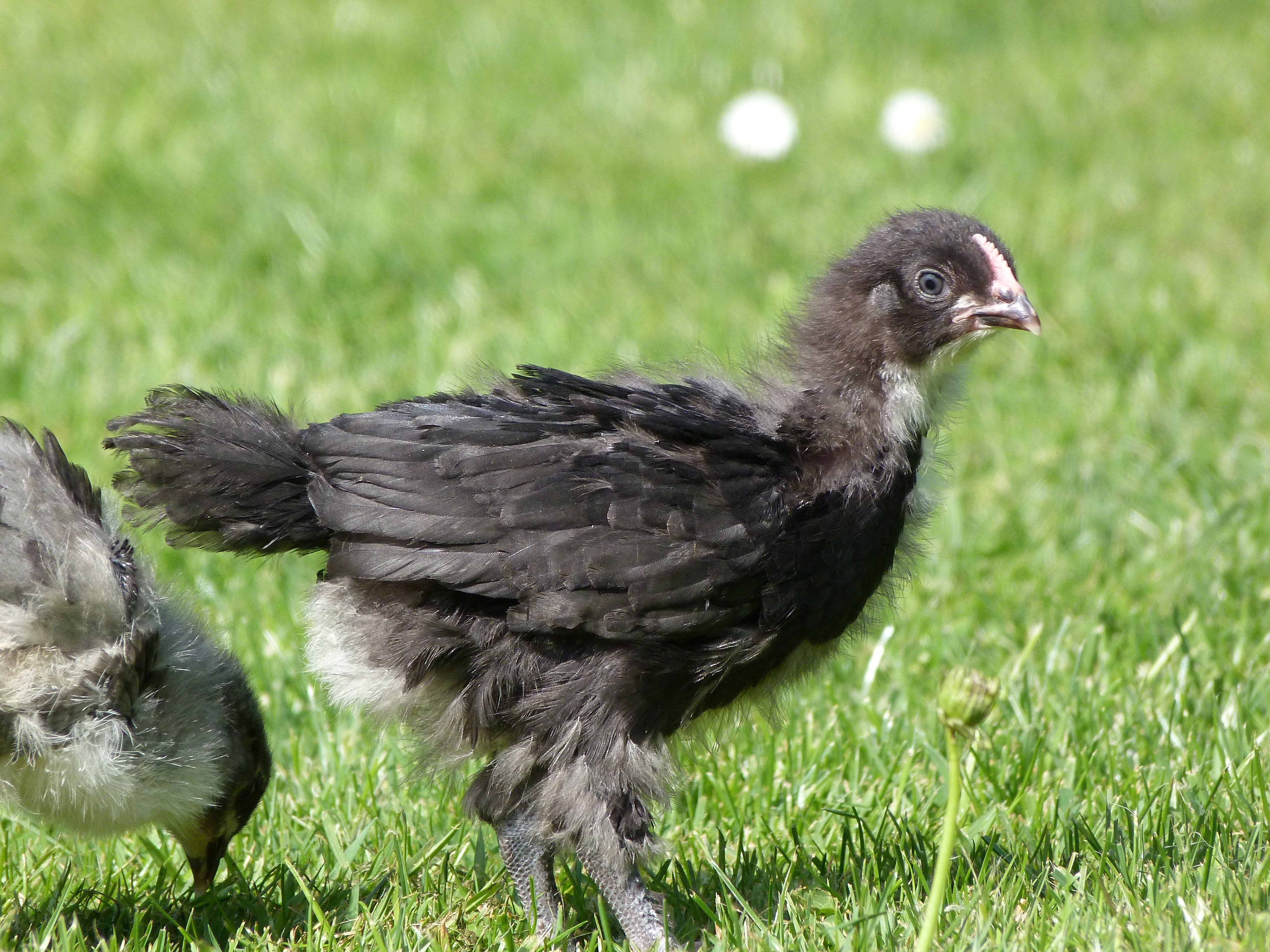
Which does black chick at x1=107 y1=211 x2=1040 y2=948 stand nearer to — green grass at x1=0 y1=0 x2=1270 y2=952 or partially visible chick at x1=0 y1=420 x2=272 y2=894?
partially visible chick at x1=0 y1=420 x2=272 y2=894

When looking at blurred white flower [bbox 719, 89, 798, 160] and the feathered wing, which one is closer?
the feathered wing

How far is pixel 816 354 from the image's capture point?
3.78 meters

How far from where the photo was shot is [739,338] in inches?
268

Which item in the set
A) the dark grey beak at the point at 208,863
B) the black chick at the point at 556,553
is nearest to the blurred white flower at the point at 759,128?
the black chick at the point at 556,553

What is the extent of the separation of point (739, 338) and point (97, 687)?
4.13m

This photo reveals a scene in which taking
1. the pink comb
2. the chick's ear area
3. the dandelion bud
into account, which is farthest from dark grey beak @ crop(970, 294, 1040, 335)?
the dandelion bud

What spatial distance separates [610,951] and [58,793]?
1.26 m

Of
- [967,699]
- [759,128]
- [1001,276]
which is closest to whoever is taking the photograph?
[967,699]

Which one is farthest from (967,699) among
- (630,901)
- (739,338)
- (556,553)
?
(739,338)

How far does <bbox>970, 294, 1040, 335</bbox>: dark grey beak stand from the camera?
11.9ft

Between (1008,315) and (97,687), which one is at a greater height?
(1008,315)

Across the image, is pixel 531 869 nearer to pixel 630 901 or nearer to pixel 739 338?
pixel 630 901

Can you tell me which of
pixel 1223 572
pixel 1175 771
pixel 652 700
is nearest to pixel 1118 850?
pixel 1175 771

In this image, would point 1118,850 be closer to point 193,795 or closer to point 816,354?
point 816,354
